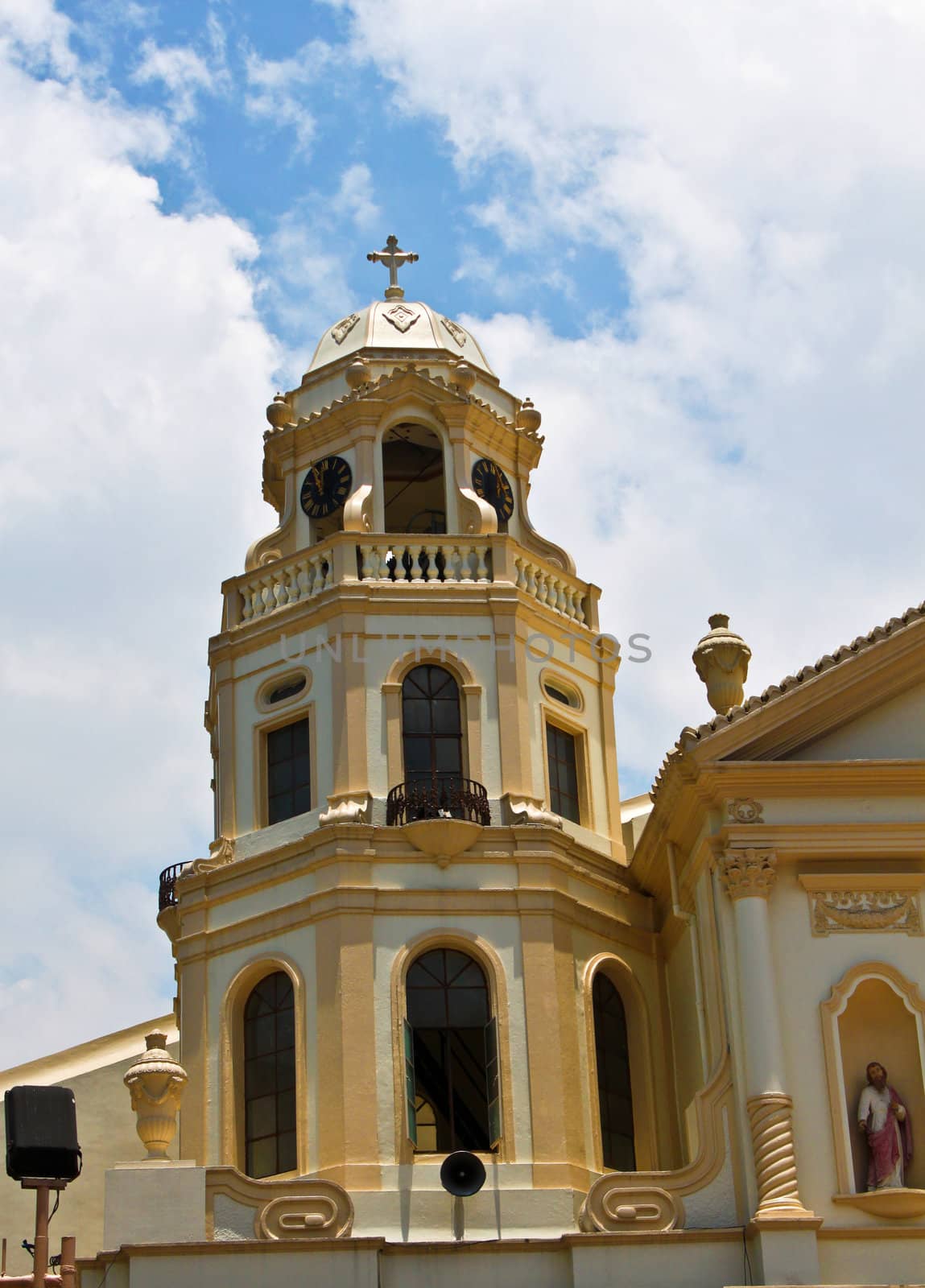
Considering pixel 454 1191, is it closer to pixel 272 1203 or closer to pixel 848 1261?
pixel 272 1203

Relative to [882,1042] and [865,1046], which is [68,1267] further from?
[882,1042]

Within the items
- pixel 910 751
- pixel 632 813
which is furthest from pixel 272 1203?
pixel 632 813

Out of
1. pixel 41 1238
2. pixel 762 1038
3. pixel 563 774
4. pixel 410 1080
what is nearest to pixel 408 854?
pixel 410 1080

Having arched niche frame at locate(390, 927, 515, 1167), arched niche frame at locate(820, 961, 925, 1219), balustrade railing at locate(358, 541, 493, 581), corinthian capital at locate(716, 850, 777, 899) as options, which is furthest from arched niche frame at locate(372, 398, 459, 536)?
arched niche frame at locate(820, 961, 925, 1219)

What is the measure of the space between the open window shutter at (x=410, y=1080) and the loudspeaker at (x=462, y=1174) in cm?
100

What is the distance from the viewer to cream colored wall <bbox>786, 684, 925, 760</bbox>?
2823cm

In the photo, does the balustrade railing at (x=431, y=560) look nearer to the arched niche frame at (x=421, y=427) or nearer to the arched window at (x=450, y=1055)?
the arched niche frame at (x=421, y=427)

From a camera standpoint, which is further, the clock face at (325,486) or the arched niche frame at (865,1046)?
the clock face at (325,486)

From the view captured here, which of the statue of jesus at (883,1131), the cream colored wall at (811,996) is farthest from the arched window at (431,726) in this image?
the statue of jesus at (883,1131)

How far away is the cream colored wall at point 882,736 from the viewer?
28.2m

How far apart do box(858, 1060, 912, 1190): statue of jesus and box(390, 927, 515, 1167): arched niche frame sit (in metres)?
4.26

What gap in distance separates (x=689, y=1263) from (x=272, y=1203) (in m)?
4.72

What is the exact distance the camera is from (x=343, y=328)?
116ft

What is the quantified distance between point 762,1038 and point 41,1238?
28.3 ft
